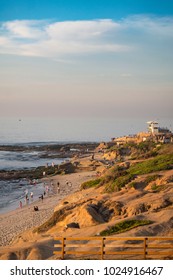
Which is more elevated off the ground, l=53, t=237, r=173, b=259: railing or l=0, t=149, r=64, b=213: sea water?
l=53, t=237, r=173, b=259: railing

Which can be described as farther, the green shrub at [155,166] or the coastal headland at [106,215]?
the green shrub at [155,166]

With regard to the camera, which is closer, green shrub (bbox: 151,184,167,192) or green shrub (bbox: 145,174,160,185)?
green shrub (bbox: 151,184,167,192)

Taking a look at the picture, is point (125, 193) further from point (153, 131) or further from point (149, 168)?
point (153, 131)

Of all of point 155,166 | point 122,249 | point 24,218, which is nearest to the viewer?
point 122,249

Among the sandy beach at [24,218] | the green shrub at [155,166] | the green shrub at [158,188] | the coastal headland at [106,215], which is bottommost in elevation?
the sandy beach at [24,218]

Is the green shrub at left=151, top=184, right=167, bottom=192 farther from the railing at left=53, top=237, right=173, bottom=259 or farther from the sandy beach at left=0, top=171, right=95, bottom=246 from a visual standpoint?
the railing at left=53, top=237, right=173, bottom=259

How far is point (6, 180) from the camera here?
144 ft

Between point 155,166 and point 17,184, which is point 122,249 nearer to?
point 155,166

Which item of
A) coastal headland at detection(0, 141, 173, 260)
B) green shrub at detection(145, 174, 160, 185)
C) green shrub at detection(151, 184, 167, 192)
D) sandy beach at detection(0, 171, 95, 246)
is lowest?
sandy beach at detection(0, 171, 95, 246)

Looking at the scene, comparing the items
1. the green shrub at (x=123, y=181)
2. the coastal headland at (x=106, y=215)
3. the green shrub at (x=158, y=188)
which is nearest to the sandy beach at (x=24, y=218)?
the coastal headland at (x=106, y=215)

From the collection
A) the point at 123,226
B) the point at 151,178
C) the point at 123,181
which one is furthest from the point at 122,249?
the point at 123,181

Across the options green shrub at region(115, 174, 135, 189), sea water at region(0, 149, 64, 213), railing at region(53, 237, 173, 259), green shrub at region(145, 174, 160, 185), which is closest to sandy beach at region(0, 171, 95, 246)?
sea water at region(0, 149, 64, 213)

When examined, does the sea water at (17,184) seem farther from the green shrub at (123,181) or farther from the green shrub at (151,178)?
the green shrub at (151,178)
